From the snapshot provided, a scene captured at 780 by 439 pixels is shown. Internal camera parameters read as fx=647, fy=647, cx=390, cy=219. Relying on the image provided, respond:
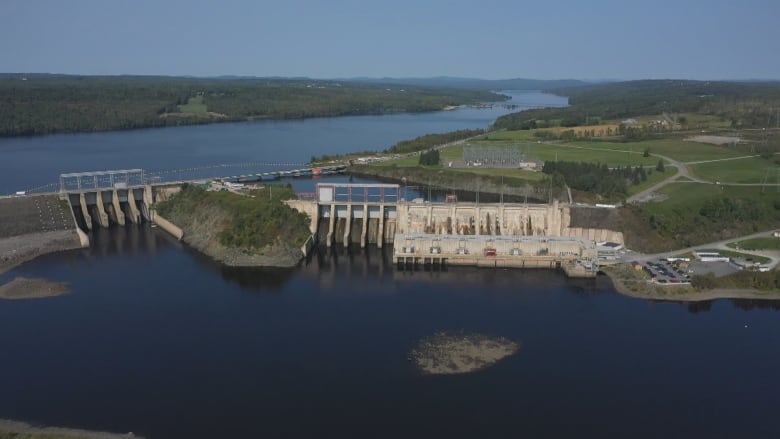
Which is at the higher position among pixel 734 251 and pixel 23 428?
pixel 734 251

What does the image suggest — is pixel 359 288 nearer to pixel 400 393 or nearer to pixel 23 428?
pixel 400 393

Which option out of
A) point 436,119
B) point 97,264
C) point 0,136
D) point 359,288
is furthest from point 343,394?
point 436,119

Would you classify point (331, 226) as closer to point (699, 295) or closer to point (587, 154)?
point (699, 295)

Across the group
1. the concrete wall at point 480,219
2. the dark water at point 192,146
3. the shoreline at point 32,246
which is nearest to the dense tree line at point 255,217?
the concrete wall at point 480,219

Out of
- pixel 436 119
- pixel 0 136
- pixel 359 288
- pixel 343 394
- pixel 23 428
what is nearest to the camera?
pixel 23 428

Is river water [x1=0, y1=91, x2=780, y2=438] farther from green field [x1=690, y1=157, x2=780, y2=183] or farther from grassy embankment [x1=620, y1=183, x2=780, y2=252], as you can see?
green field [x1=690, y1=157, x2=780, y2=183]

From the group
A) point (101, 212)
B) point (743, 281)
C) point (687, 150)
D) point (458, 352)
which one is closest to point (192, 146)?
point (101, 212)
